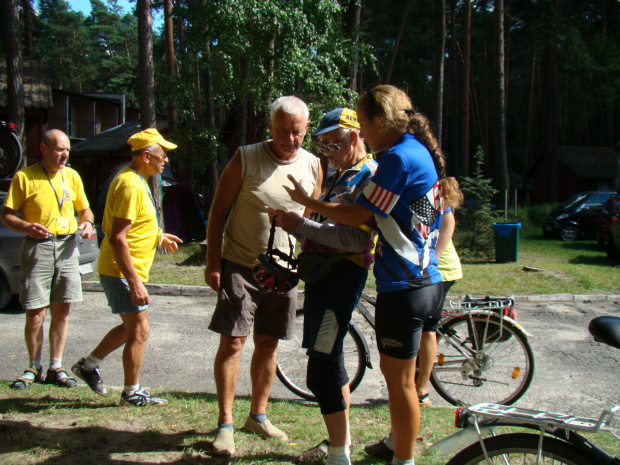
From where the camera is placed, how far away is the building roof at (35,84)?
2262cm

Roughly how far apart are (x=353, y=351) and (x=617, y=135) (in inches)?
1979

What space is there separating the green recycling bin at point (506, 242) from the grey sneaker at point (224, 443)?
397 inches

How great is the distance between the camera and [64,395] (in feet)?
13.2

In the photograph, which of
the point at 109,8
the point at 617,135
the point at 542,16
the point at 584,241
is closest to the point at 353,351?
the point at 584,241

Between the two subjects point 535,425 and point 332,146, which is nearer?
point 535,425

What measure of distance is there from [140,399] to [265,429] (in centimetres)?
100

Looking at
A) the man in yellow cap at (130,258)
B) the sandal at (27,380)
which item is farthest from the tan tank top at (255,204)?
the sandal at (27,380)

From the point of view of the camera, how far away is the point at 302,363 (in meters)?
4.77

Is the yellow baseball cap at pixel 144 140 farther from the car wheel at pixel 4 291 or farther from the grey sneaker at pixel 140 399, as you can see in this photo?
the car wheel at pixel 4 291

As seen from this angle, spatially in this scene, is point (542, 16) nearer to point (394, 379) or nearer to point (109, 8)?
point (394, 379)

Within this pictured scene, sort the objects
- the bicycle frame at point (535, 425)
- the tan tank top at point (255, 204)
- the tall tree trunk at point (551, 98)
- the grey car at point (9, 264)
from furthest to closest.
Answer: the tall tree trunk at point (551, 98) → the grey car at point (9, 264) → the tan tank top at point (255, 204) → the bicycle frame at point (535, 425)

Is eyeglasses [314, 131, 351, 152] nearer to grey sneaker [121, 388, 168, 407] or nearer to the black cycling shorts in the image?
the black cycling shorts

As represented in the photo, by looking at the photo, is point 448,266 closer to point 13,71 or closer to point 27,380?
point 27,380

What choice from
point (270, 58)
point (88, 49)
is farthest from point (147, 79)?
point (88, 49)
